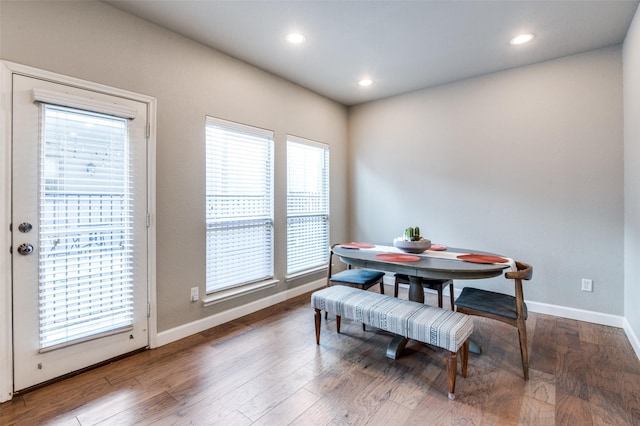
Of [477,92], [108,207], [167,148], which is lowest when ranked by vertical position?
[108,207]

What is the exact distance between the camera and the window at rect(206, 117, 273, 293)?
290 cm

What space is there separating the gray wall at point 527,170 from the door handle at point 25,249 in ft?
12.1

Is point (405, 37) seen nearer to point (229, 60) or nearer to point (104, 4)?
point (229, 60)

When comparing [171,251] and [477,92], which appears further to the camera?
[477,92]

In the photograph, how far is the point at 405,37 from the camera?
8.80ft

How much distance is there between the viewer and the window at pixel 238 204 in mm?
2902

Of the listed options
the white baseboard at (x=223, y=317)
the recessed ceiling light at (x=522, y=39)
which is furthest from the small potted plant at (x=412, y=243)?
the recessed ceiling light at (x=522, y=39)

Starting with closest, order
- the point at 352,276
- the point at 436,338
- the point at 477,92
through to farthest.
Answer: the point at 436,338, the point at 352,276, the point at 477,92

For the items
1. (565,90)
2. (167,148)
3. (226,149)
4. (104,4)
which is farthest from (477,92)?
(104,4)

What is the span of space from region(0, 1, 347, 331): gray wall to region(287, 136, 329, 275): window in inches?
7.0

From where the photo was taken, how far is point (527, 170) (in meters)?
3.24

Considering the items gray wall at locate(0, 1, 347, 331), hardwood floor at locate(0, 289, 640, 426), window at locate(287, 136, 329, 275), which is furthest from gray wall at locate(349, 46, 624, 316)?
gray wall at locate(0, 1, 347, 331)

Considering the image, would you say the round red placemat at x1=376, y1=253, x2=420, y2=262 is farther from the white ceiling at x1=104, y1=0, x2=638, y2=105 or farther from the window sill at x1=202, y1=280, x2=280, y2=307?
the white ceiling at x1=104, y1=0, x2=638, y2=105

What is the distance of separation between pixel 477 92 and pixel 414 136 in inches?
34.0
